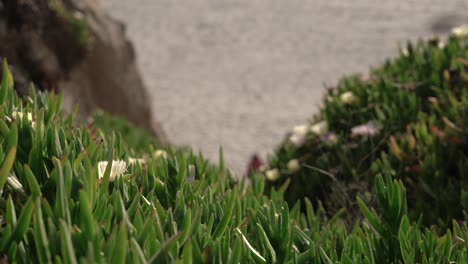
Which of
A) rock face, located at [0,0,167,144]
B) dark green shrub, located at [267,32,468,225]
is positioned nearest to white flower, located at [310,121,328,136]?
dark green shrub, located at [267,32,468,225]

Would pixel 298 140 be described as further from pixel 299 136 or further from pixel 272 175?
pixel 272 175

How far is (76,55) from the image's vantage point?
6.29 metres

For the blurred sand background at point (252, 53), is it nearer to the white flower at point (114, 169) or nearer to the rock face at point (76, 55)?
the rock face at point (76, 55)

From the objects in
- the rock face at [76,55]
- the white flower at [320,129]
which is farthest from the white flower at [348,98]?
the rock face at [76,55]

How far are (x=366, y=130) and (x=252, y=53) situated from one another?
9147 millimetres

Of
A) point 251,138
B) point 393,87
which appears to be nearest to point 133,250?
point 393,87

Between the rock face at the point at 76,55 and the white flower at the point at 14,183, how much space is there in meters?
2.66

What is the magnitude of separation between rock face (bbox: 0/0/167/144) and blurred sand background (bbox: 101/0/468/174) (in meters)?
1.78

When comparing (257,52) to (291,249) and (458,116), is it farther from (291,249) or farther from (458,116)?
(291,249)

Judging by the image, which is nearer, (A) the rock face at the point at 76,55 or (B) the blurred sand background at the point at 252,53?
(A) the rock face at the point at 76,55

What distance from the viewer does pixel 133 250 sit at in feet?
4.15

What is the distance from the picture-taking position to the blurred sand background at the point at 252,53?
32.5 ft

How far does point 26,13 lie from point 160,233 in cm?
423

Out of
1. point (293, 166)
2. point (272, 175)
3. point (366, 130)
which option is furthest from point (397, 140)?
point (272, 175)
